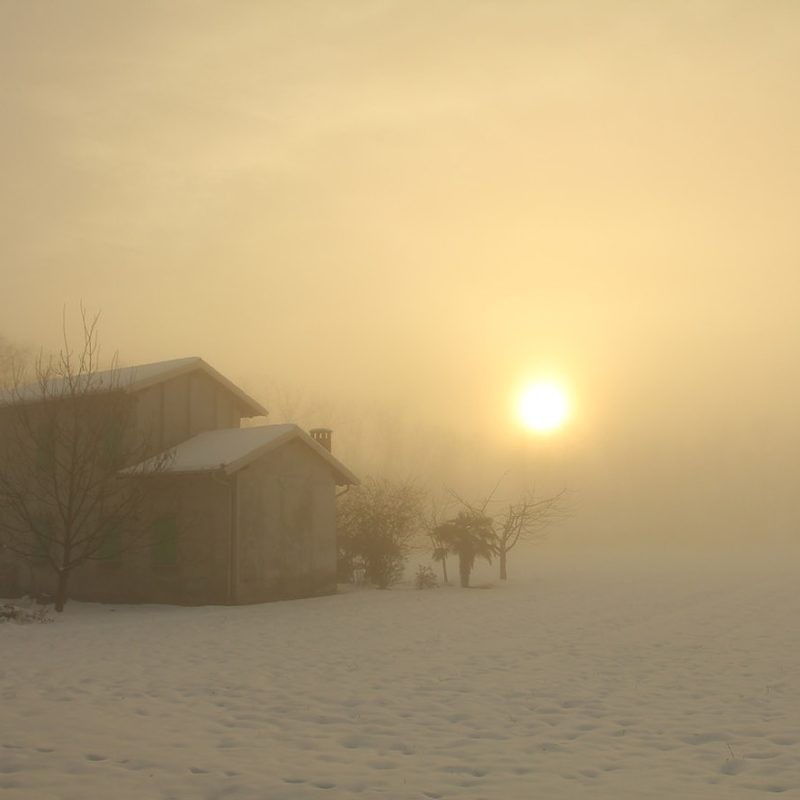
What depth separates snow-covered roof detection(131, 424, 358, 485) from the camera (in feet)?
75.7

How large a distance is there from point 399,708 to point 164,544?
1529 centimetres

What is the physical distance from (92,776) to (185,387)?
827 inches

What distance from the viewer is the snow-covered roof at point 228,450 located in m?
Result: 23.1

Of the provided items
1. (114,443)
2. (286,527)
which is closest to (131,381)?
(114,443)

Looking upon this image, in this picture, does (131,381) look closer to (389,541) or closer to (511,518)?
(389,541)

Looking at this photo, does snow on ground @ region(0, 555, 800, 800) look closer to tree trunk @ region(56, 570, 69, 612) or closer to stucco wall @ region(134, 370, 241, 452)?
tree trunk @ region(56, 570, 69, 612)

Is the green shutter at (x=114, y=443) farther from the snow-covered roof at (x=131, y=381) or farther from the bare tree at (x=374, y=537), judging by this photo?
the bare tree at (x=374, y=537)

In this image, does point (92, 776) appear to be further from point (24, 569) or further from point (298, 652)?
point (24, 569)

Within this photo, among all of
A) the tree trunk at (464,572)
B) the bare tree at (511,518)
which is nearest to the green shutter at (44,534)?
the tree trunk at (464,572)

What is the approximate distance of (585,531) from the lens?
103062 mm

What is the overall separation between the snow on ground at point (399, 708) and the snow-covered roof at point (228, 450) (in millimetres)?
4512

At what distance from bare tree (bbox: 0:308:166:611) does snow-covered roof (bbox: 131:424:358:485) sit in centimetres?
55

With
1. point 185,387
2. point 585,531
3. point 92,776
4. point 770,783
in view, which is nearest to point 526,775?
point 770,783

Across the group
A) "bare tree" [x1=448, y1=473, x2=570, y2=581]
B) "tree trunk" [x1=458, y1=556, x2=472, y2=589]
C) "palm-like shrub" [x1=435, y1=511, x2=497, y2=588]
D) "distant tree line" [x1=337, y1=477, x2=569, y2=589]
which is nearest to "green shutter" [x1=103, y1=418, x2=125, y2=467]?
"distant tree line" [x1=337, y1=477, x2=569, y2=589]
